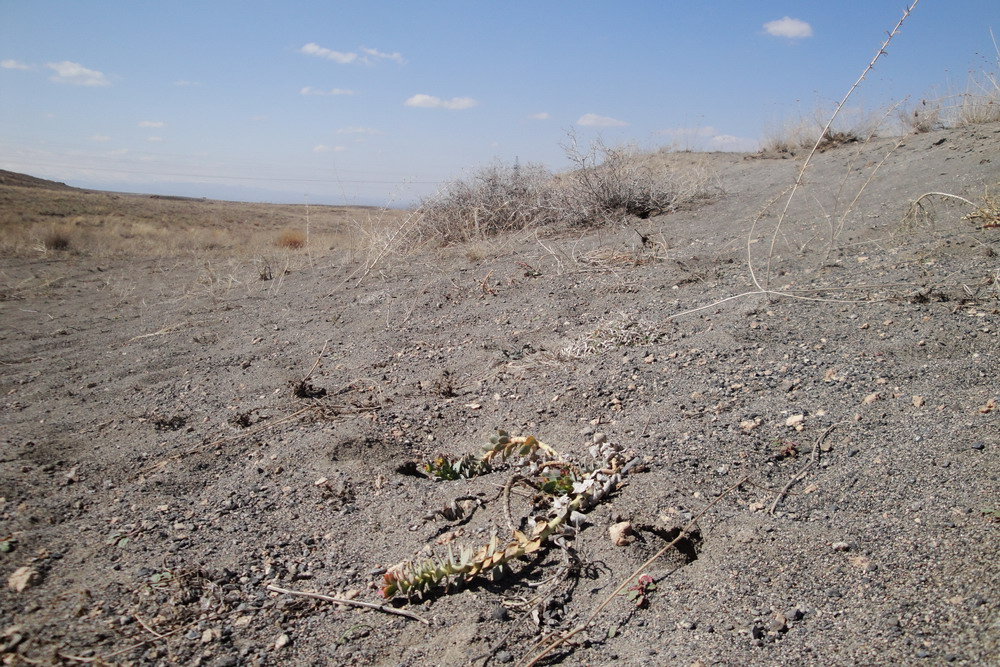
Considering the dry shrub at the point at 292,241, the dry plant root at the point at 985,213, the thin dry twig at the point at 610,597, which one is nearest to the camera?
the thin dry twig at the point at 610,597

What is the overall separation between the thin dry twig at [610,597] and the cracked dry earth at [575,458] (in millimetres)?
21

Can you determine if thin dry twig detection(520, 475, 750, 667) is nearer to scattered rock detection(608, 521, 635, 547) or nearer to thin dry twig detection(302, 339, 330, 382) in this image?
scattered rock detection(608, 521, 635, 547)

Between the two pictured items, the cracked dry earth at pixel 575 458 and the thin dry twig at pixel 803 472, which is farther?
the thin dry twig at pixel 803 472

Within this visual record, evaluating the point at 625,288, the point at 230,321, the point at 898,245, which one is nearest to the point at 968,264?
the point at 898,245

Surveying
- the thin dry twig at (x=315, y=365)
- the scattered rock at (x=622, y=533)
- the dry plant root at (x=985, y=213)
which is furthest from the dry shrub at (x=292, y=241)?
the scattered rock at (x=622, y=533)

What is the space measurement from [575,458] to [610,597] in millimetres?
758

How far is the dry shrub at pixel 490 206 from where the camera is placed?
8.11 m

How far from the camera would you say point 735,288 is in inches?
152

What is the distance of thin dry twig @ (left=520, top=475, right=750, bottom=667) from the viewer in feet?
4.78

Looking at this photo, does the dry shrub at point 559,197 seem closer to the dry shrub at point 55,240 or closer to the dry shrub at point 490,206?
the dry shrub at point 490,206

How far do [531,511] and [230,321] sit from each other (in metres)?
4.37

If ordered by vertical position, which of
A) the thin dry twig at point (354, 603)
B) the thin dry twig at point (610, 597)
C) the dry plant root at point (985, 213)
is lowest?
the thin dry twig at point (354, 603)

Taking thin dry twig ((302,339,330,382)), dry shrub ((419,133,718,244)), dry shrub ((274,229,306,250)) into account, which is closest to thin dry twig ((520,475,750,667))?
thin dry twig ((302,339,330,382))

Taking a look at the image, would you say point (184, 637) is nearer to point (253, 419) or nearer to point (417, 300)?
point (253, 419)
